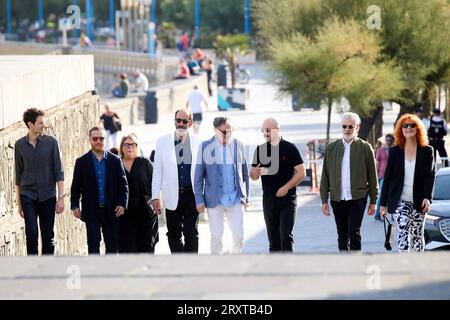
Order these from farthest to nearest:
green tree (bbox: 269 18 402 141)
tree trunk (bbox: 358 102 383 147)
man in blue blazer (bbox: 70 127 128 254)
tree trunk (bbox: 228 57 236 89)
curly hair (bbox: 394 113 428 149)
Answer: tree trunk (bbox: 228 57 236 89) → tree trunk (bbox: 358 102 383 147) → green tree (bbox: 269 18 402 141) → man in blue blazer (bbox: 70 127 128 254) → curly hair (bbox: 394 113 428 149)

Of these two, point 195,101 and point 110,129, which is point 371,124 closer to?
point 195,101

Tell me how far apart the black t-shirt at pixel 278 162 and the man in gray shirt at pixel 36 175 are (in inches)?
75.1

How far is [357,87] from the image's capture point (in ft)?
92.1

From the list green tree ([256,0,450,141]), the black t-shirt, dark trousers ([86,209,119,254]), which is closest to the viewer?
dark trousers ([86,209,119,254])

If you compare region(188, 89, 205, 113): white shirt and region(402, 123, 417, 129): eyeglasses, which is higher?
region(402, 123, 417, 129): eyeglasses

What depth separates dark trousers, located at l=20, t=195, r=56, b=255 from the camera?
1226 cm

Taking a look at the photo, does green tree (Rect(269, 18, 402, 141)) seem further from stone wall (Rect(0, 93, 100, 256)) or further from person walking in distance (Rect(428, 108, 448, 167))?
stone wall (Rect(0, 93, 100, 256))

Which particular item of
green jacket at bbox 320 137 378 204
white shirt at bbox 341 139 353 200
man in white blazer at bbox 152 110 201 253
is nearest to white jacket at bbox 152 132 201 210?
man in white blazer at bbox 152 110 201 253

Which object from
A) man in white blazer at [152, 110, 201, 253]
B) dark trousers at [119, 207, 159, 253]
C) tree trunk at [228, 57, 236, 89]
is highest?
man in white blazer at [152, 110, 201, 253]

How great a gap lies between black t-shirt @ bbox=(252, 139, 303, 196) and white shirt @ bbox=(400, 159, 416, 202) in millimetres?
1058

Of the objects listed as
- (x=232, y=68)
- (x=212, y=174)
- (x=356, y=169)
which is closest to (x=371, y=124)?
(x=356, y=169)
